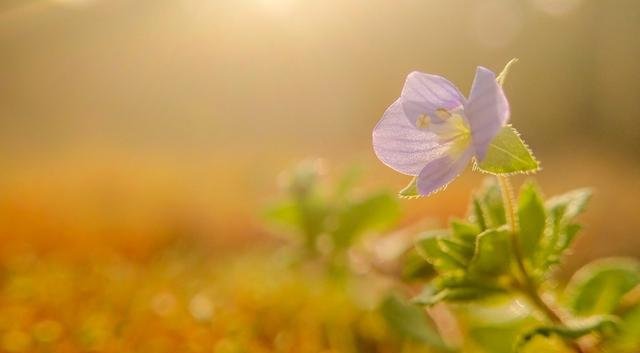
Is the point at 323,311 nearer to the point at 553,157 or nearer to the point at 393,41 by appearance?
the point at 553,157

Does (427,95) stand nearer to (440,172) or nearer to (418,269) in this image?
(440,172)

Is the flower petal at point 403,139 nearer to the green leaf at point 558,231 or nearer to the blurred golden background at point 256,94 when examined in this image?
the green leaf at point 558,231

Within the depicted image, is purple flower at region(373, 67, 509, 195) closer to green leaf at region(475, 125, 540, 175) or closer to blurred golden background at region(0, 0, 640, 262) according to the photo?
green leaf at region(475, 125, 540, 175)

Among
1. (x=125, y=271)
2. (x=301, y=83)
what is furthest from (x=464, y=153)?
(x=301, y=83)

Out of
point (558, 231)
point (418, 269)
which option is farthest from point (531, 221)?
point (418, 269)

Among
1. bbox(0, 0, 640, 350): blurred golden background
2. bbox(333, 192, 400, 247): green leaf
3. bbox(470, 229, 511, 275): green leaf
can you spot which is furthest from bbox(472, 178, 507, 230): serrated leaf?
bbox(0, 0, 640, 350): blurred golden background

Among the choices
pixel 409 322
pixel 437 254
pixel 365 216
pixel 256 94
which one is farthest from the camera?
pixel 256 94
